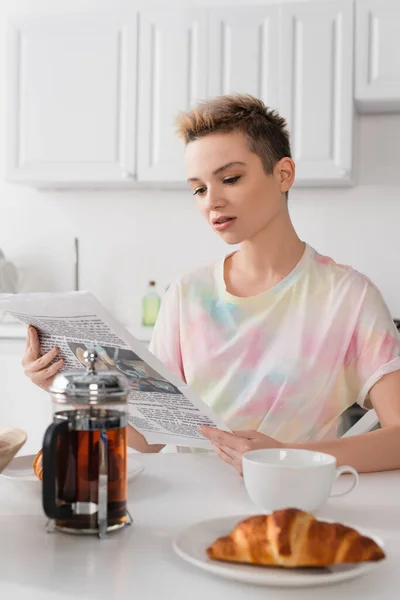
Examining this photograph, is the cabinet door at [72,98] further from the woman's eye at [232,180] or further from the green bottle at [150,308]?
the woman's eye at [232,180]

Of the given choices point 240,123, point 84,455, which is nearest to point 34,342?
point 84,455

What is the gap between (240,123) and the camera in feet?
5.05

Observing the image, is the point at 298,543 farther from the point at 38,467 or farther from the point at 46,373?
the point at 46,373

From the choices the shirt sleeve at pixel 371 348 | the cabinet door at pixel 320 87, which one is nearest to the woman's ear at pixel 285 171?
the shirt sleeve at pixel 371 348

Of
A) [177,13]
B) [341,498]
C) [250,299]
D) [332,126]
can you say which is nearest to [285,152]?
[250,299]

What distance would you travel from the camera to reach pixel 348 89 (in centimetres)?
296

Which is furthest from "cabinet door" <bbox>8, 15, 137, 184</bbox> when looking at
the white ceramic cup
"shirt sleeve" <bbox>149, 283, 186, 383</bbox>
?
the white ceramic cup

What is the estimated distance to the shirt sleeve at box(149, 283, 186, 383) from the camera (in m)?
1.60

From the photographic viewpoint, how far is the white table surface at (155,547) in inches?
27.3

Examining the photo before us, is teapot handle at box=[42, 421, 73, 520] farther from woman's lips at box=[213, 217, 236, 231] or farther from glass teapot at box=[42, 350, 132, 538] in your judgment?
woman's lips at box=[213, 217, 236, 231]

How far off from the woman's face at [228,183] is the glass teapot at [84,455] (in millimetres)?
725

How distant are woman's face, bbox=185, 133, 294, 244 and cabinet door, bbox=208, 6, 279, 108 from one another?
1.55m

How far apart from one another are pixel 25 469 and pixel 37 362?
0.67 feet

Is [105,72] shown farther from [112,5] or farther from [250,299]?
[250,299]
